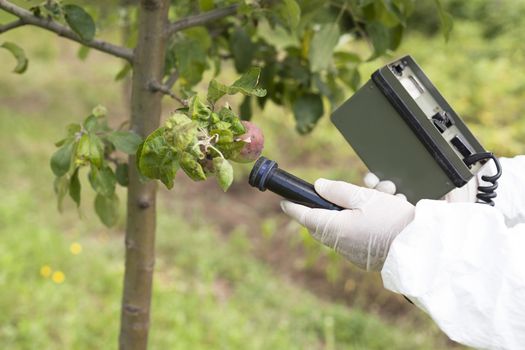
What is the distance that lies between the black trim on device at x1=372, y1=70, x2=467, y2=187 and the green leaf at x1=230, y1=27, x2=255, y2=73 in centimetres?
32

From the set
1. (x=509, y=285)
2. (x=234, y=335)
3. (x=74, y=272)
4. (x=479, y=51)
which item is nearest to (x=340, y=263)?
(x=234, y=335)

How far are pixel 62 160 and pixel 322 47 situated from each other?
506 millimetres

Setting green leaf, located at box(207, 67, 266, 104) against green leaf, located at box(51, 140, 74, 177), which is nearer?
green leaf, located at box(207, 67, 266, 104)

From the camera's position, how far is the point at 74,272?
244 centimetres

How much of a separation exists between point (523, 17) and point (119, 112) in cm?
317

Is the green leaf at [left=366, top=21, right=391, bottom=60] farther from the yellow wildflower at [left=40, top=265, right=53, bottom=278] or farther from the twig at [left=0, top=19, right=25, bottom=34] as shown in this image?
the yellow wildflower at [left=40, top=265, right=53, bottom=278]

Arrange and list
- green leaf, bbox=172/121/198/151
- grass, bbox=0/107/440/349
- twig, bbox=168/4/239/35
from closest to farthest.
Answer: green leaf, bbox=172/121/198/151 < twig, bbox=168/4/239/35 < grass, bbox=0/107/440/349

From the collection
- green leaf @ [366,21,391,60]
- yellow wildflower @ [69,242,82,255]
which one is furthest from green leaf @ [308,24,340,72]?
yellow wildflower @ [69,242,82,255]

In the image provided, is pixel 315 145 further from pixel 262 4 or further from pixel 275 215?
pixel 262 4

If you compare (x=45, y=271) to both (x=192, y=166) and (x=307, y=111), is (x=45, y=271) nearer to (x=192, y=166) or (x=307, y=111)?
(x=307, y=111)

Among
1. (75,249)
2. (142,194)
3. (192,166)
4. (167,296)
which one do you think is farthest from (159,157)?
(75,249)

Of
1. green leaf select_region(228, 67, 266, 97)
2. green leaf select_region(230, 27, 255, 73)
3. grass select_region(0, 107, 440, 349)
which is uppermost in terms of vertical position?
green leaf select_region(230, 27, 255, 73)

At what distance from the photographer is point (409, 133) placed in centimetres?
97

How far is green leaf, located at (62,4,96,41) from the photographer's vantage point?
0.95 m
